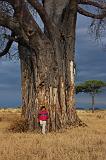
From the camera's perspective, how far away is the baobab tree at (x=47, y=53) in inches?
821

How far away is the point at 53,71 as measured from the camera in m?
21.7

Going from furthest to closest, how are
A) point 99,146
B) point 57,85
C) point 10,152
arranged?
point 57,85 < point 99,146 < point 10,152

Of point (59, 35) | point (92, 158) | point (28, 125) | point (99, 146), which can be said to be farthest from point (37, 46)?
point (92, 158)

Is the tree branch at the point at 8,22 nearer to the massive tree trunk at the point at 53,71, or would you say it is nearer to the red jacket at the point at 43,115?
the massive tree trunk at the point at 53,71

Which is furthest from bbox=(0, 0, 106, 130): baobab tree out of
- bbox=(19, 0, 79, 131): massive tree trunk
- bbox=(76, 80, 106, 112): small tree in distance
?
bbox=(76, 80, 106, 112): small tree in distance

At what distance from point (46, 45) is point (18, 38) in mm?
1211

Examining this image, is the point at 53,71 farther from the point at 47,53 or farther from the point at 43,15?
the point at 43,15

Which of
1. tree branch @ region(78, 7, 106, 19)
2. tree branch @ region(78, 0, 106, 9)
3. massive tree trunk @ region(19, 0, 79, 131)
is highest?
tree branch @ region(78, 0, 106, 9)

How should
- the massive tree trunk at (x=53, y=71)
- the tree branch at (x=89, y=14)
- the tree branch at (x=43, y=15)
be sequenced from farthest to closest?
the tree branch at (x=89, y=14), the massive tree trunk at (x=53, y=71), the tree branch at (x=43, y=15)

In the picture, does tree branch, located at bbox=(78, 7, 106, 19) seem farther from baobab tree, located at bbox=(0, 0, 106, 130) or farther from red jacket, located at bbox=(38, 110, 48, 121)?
red jacket, located at bbox=(38, 110, 48, 121)

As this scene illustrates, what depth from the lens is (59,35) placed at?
74.5 feet

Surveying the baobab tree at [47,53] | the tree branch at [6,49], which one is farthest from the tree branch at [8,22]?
the tree branch at [6,49]

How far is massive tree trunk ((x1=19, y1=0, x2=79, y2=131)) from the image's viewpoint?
21391 mm

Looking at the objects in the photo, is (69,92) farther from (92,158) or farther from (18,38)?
(92,158)
